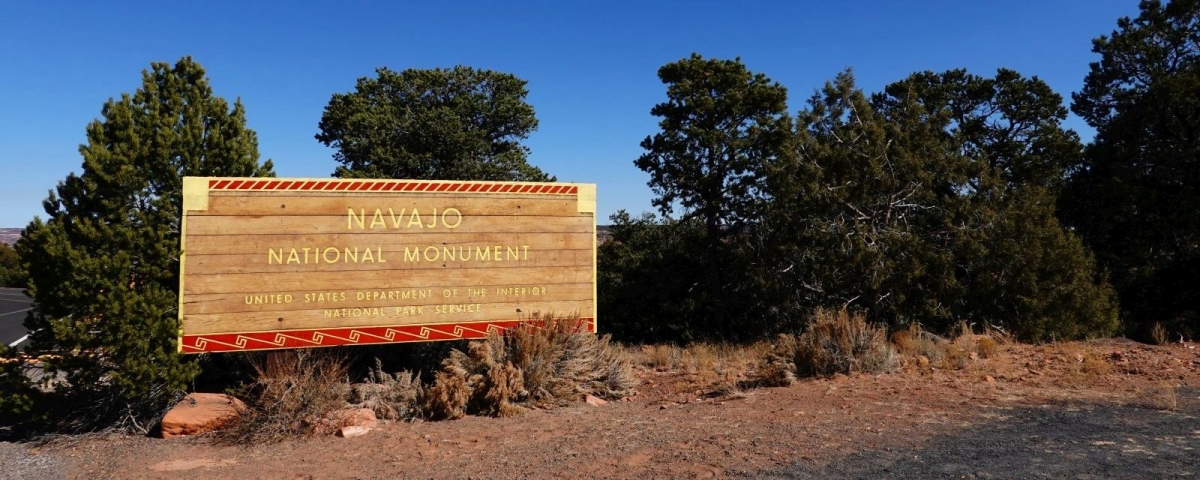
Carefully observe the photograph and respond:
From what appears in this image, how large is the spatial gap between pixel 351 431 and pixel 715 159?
13214 millimetres

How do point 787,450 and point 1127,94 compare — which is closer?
point 787,450

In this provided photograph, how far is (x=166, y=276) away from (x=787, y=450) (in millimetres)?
6814

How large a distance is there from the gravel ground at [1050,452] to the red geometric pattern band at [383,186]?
523 centimetres

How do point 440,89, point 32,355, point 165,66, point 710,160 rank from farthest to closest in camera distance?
point 440,89, point 710,160, point 165,66, point 32,355

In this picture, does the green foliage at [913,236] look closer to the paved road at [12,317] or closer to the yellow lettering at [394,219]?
the yellow lettering at [394,219]

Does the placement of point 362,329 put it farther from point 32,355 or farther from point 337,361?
point 32,355

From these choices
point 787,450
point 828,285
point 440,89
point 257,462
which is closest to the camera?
point 787,450

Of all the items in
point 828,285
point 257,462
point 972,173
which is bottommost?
point 257,462

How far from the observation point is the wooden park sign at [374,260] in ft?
25.6

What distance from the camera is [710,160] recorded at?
18.3 m

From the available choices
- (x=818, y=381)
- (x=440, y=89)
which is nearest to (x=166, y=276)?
(x=818, y=381)

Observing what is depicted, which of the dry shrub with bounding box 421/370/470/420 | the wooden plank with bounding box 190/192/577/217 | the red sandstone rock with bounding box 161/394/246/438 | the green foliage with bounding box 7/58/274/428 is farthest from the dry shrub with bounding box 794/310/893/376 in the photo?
the green foliage with bounding box 7/58/274/428

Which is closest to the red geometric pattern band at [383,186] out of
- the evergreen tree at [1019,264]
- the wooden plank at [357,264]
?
the wooden plank at [357,264]

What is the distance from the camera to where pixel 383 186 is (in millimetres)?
8570
